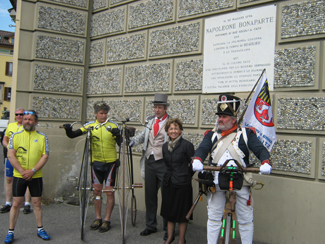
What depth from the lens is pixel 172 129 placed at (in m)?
4.45

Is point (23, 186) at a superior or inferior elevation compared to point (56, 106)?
inferior

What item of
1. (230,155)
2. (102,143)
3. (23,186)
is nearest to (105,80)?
(102,143)

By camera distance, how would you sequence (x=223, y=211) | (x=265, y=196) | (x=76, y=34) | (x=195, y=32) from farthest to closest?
(x=76, y=34), (x=195, y=32), (x=265, y=196), (x=223, y=211)

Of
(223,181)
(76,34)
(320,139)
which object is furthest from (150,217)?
(76,34)

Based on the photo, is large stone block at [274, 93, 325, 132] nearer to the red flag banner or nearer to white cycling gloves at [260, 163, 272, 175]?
the red flag banner

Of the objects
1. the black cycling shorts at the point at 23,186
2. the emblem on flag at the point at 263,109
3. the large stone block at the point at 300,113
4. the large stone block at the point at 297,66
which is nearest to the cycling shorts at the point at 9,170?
the black cycling shorts at the point at 23,186

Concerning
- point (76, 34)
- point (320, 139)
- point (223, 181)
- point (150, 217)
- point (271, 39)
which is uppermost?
point (76, 34)

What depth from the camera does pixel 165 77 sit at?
6.03 metres

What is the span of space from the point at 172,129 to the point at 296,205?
1852mm

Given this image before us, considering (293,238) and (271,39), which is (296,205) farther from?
(271,39)

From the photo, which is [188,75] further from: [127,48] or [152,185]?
[152,185]

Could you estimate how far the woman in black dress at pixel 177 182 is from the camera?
438 cm

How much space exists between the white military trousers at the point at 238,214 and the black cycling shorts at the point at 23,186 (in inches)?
94.3

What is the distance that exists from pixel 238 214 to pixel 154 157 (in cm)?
172
